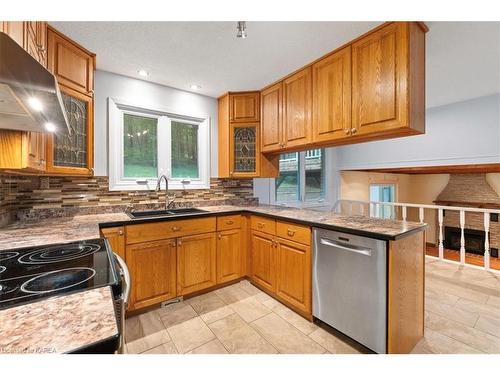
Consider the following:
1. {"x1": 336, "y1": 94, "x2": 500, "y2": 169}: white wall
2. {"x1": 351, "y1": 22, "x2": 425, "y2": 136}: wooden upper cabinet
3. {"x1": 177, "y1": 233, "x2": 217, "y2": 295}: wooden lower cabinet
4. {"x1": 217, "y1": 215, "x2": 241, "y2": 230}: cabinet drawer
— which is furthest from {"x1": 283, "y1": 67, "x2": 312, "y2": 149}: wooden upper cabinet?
{"x1": 336, "y1": 94, "x2": 500, "y2": 169}: white wall

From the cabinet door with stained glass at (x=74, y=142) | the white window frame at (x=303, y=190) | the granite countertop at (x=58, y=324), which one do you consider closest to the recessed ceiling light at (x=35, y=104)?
the granite countertop at (x=58, y=324)

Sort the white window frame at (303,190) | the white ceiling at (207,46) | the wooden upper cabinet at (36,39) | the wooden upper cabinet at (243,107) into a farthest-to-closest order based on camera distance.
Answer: the white window frame at (303,190)
the wooden upper cabinet at (243,107)
the white ceiling at (207,46)
the wooden upper cabinet at (36,39)

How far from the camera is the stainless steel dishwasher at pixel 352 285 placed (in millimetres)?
1448

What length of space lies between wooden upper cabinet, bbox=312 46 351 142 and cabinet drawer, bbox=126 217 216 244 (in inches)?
54.1

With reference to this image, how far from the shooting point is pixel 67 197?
2.19m

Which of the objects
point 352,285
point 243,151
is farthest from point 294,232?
point 243,151

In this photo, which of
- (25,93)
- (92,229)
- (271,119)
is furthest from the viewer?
(271,119)

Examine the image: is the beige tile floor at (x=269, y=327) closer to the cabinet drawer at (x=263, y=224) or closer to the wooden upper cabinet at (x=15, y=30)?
the cabinet drawer at (x=263, y=224)

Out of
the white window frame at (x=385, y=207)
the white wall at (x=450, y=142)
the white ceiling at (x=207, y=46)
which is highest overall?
the white ceiling at (x=207, y=46)

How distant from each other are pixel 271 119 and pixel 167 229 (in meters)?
1.68

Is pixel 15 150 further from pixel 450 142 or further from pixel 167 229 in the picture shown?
pixel 450 142

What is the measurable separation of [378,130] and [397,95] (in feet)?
0.84

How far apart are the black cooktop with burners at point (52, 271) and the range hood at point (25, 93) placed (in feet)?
2.04

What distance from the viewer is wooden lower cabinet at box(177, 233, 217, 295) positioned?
7.29ft
